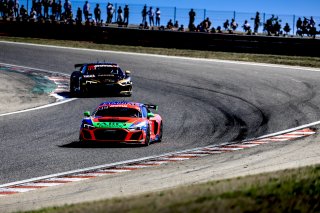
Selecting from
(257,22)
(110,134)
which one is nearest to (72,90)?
(110,134)

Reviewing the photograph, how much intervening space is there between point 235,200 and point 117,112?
35.8 feet

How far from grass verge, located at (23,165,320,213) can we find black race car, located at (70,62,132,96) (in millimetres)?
18018

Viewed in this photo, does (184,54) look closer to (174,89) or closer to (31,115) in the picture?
(174,89)

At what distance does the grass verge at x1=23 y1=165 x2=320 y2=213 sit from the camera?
6539mm

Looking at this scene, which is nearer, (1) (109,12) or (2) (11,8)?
(1) (109,12)

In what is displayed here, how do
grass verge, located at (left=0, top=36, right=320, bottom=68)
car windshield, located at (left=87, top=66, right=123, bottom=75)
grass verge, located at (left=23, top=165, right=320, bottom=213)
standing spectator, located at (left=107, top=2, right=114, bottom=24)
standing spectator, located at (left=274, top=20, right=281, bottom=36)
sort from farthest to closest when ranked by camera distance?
1. standing spectator, located at (left=107, top=2, right=114, bottom=24)
2. standing spectator, located at (left=274, top=20, right=281, bottom=36)
3. grass verge, located at (left=0, top=36, right=320, bottom=68)
4. car windshield, located at (left=87, top=66, right=123, bottom=75)
5. grass verge, located at (left=23, top=165, right=320, bottom=213)

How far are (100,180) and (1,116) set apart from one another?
9843mm

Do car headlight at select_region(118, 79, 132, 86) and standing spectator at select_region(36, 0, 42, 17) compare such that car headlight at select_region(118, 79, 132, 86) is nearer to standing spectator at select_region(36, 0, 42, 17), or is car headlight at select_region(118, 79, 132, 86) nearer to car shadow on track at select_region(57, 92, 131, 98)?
car shadow on track at select_region(57, 92, 131, 98)

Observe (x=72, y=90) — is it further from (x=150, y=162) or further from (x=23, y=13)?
(x=23, y=13)

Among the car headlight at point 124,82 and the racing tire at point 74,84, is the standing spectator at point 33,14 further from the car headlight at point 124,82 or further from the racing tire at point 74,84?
the car headlight at point 124,82

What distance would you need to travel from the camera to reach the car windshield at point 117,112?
17.3 meters

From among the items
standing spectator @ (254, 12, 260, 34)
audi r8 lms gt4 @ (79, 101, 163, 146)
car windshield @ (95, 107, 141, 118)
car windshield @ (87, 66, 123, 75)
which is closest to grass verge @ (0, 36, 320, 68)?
standing spectator @ (254, 12, 260, 34)

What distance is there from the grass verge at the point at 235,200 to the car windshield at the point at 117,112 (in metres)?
9.28

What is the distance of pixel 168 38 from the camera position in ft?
130
